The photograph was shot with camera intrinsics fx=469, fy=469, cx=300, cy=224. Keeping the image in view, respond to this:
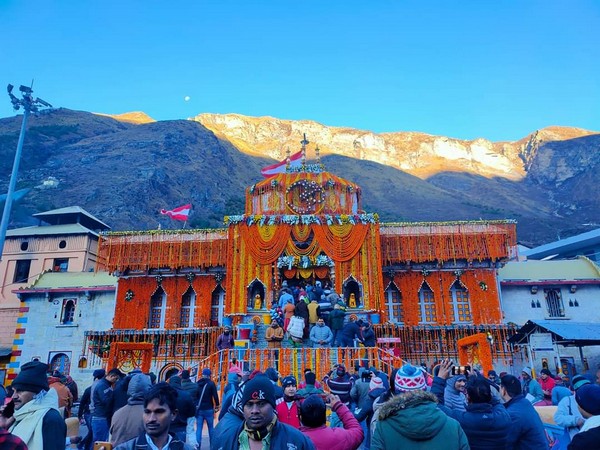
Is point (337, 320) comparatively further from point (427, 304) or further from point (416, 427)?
point (416, 427)

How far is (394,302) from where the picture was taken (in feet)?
86.1

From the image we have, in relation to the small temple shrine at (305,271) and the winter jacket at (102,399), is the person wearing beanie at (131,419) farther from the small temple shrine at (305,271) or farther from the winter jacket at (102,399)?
the small temple shrine at (305,271)

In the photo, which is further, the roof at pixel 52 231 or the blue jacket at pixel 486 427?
the roof at pixel 52 231

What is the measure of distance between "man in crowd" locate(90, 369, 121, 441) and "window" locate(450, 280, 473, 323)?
21328 millimetres

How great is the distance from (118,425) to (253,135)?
4568 inches

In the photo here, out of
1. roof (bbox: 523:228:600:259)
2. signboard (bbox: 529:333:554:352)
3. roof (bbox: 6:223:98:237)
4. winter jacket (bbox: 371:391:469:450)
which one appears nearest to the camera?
winter jacket (bbox: 371:391:469:450)

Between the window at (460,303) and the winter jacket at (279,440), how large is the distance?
2358 cm

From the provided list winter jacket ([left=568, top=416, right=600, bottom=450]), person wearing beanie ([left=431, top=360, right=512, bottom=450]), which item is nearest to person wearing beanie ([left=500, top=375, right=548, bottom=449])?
person wearing beanie ([left=431, top=360, right=512, bottom=450])

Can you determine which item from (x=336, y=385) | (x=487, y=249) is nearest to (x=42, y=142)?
(x=487, y=249)

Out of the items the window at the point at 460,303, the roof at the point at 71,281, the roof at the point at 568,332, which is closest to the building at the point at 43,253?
the roof at the point at 71,281

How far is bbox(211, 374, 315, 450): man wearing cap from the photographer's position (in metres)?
3.52

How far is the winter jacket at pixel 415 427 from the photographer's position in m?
3.30

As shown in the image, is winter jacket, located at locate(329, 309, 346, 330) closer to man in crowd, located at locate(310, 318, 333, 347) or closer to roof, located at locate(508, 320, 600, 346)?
man in crowd, located at locate(310, 318, 333, 347)

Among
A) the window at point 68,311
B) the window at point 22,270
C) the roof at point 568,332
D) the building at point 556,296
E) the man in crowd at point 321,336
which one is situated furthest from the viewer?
the window at point 22,270
